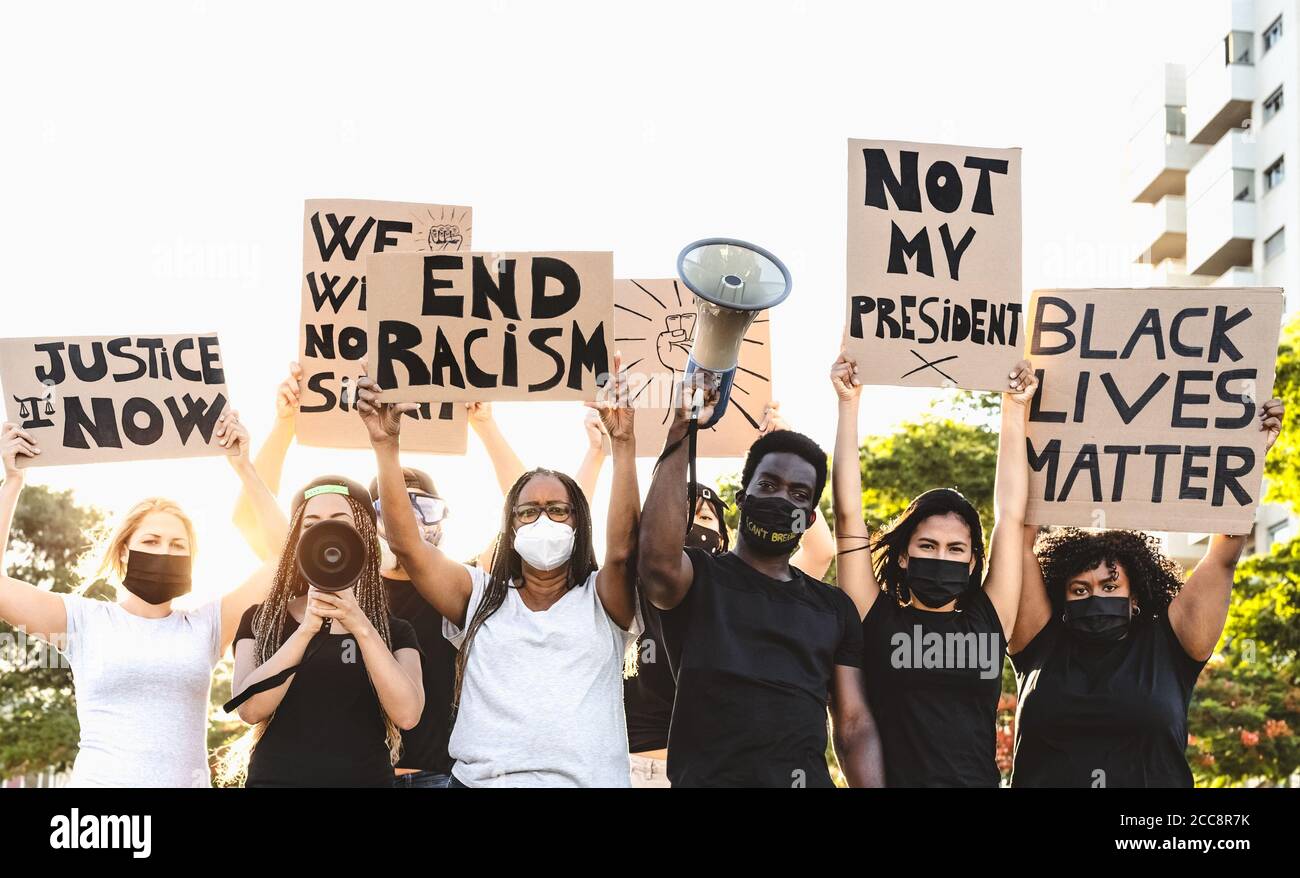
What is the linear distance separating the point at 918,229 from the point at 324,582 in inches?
110

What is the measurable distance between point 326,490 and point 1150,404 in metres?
3.23

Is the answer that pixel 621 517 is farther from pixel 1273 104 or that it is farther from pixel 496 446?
pixel 1273 104

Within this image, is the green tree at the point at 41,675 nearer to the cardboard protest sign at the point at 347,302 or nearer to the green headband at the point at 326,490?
the cardboard protest sign at the point at 347,302

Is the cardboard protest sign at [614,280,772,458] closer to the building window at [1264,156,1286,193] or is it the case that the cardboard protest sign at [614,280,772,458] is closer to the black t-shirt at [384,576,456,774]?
the black t-shirt at [384,576,456,774]

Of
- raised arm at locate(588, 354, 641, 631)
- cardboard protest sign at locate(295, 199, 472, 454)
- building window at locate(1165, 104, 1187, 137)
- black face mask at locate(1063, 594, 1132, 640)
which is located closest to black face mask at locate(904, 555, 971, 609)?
black face mask at locate(1063, 594, 1132, 640)

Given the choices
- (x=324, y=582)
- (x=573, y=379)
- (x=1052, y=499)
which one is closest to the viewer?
(x=324, y=582)

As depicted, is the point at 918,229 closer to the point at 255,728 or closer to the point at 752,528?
the point at 752,528

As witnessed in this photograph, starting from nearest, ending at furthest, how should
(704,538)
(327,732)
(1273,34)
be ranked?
(327,732)
(704,538)
(1273,34)

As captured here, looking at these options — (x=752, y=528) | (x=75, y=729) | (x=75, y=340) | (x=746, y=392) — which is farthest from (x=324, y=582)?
(x=75, y=729)

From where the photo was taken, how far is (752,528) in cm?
503

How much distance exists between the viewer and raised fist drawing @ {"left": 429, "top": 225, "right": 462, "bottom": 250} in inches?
269

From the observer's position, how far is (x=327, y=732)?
16.6ft

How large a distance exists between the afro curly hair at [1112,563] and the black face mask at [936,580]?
51 centimetres

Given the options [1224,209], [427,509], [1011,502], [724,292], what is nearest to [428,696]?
[427,509]
